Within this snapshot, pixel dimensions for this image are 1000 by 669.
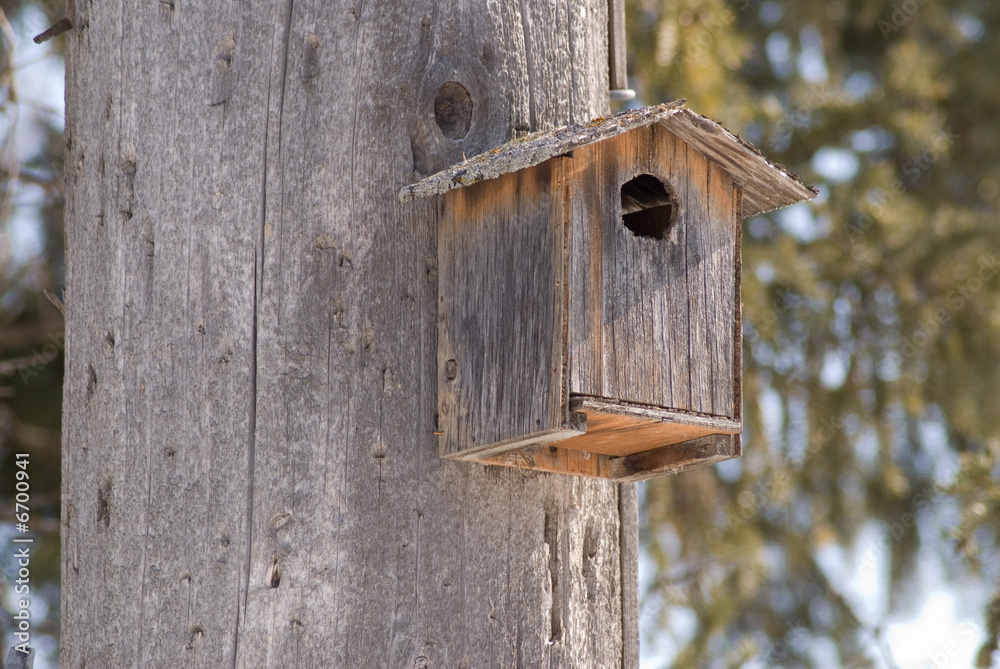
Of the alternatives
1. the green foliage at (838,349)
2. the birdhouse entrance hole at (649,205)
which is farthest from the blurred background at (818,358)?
the birdhouse entrance hole at (649,205)

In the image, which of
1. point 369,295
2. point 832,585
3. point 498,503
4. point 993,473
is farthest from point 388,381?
point 832,585

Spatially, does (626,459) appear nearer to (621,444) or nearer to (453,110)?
(621,444)

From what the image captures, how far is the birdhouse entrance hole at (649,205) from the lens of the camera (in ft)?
7.82

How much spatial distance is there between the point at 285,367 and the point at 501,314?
43 centimetres

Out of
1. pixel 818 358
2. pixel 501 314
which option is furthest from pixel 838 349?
pixel 501 314

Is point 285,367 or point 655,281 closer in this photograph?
point 285,367

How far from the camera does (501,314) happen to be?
7.04 feet

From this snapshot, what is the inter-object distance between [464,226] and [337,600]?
0.77 meters

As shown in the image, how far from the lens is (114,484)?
2.08 m

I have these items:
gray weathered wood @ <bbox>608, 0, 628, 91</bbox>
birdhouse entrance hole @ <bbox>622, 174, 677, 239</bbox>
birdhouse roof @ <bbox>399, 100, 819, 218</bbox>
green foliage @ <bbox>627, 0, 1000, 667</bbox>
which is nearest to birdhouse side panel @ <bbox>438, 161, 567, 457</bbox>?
birdhouse roof @ <bbox>399, 100, 819, 218</bbox>

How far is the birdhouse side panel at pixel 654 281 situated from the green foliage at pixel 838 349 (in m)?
1.93

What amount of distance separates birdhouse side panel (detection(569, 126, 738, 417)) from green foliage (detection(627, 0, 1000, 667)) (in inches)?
76.1

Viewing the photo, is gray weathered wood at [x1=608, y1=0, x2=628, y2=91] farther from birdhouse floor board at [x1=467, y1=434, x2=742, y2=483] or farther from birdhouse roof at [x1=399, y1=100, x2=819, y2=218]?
birdhouse floor board at [x1=467, y1=434, x2=742, y2=483]

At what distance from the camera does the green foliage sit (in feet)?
15.1
